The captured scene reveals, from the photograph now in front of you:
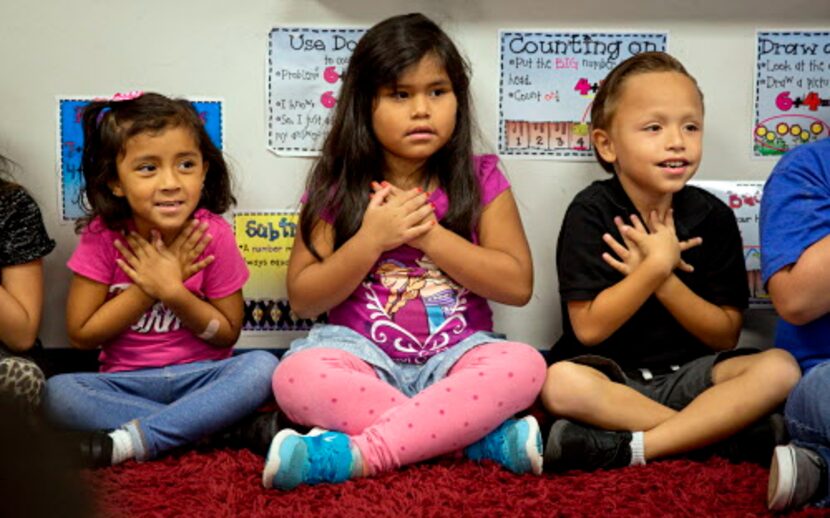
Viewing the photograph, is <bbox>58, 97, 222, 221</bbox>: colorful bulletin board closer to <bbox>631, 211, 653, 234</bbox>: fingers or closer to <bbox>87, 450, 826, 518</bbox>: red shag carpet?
<bbox>87, 450, 826, 518</bbox>: red shag carpet

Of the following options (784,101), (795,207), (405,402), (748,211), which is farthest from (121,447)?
(784,101)

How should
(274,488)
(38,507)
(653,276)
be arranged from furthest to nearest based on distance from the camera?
(653,276), (274,488), (38,507)

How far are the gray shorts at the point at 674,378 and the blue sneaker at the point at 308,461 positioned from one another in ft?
1.22

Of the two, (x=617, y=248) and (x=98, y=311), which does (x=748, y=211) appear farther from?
(x=98, y=311)

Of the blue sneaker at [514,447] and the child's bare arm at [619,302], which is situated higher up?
the child's bare arm at [619,302]

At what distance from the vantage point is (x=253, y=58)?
5.22 ft

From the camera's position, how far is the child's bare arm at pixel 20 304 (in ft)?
4.48

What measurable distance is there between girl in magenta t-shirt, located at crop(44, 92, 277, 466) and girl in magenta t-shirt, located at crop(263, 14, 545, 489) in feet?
0.37

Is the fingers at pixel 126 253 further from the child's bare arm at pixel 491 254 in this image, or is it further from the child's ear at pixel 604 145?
the child's ear at pixel 604 145

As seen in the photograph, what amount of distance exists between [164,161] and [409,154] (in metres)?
0.36

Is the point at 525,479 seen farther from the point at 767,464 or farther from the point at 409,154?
the point at 409,154

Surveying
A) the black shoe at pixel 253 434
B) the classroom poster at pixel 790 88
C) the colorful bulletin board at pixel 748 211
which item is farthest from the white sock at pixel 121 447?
the classroom poster at pixel 790 88

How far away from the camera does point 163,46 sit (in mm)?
1594

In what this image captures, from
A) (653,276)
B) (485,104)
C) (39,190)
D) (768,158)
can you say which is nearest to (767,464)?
(653,276)
